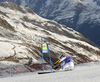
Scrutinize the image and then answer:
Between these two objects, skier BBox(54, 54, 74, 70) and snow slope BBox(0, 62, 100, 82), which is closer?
snow slope BBox(0, 62, 100, 82)

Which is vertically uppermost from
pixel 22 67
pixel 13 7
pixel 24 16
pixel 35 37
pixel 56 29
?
pixel 13 7

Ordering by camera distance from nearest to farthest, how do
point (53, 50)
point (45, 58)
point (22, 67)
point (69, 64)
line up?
point (69, 64) < point (22, 67) < point (45, 58) < point (53, 50)

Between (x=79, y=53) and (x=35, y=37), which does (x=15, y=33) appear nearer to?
(x=35, y=37)

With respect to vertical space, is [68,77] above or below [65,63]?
below

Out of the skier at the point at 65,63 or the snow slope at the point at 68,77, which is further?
the skier at the point at 65,63

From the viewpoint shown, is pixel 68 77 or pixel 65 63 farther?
pixel 65 63

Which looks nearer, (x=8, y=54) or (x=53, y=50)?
(x=8, y=54)

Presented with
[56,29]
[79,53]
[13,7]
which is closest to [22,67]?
[79,53]

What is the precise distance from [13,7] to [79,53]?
100 metres

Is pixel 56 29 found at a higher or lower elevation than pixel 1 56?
higher

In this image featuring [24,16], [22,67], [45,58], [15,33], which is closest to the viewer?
[22,67]

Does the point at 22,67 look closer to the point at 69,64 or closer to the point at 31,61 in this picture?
the point at 31,61

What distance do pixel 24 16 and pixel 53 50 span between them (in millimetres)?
84868

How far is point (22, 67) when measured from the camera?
133 ft
